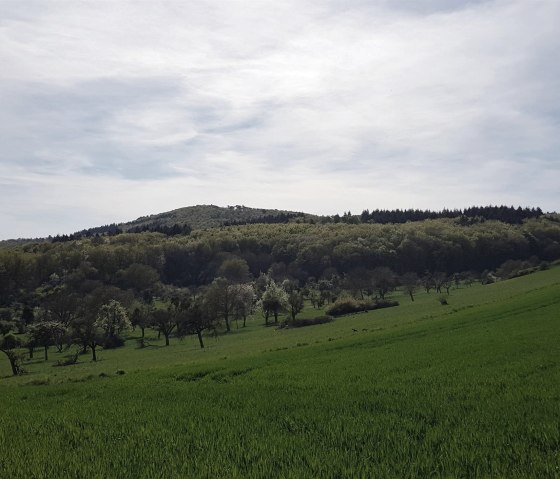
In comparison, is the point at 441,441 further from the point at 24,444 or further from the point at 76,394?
the point at 76,394

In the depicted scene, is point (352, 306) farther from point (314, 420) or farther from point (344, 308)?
point (314, 420)

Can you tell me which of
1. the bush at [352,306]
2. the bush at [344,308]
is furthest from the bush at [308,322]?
the bush at [344,308]

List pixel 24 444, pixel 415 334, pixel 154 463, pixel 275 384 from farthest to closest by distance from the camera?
pixel 415 334
pixel 275 384
pixel 24 444
pixel 154 463

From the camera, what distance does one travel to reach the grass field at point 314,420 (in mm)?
11836

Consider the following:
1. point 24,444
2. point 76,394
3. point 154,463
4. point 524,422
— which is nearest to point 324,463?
point 154,463

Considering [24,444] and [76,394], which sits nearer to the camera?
[24,444]

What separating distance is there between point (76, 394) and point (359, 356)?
59.9 feet

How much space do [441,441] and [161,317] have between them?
90.3 m

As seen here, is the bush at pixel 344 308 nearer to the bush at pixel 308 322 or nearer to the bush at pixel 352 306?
the bush at pixel 352 306

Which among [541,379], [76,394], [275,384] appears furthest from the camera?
[76,394]

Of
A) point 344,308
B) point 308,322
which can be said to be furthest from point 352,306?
point 308,322

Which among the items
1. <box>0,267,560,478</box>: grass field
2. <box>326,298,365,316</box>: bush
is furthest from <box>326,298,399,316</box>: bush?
<box>0,267,560,478</box>: grass field

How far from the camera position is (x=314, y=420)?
16.2 metres

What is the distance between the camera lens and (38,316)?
13475 cm
